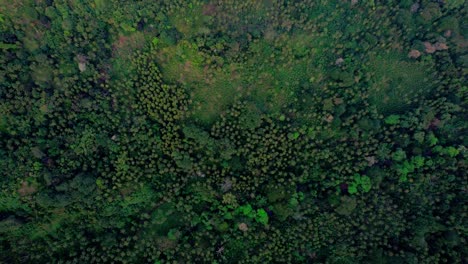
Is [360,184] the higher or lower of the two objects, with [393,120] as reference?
lower

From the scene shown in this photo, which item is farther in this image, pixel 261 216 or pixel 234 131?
pixel 234 131

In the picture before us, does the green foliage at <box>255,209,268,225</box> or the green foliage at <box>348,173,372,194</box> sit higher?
the green foliage at <box>348,173,372,194</box>

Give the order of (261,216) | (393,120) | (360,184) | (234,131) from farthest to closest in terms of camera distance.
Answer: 1. (234,131)
2. (393,120)
3. (360,184)
4. (261,216)

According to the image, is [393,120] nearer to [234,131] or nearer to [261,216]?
[234,131]

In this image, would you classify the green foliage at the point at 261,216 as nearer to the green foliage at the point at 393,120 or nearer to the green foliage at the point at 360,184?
the green foliage at the point at 360,184

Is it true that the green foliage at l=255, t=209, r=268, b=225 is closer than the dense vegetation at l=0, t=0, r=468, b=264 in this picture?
No

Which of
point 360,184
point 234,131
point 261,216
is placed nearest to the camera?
point 261,216

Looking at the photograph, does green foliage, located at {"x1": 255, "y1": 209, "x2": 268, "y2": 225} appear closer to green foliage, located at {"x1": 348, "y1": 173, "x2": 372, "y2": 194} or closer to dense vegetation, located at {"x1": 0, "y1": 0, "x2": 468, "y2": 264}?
dense vegetation, located at {"x1": 0, "y1": 0, "x2": 468, "y2": 264}

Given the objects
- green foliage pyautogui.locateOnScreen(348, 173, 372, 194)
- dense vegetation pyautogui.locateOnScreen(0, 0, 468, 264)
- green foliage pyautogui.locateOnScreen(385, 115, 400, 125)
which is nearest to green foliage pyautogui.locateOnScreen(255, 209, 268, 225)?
dense vegetation pyautogui.locateOnScreen(0, 0, 468, 264)

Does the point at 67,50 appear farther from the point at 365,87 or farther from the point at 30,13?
the point at 365,87

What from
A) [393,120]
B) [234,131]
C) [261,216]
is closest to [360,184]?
[393,120]

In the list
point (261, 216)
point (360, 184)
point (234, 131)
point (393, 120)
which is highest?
point (393, 120)
